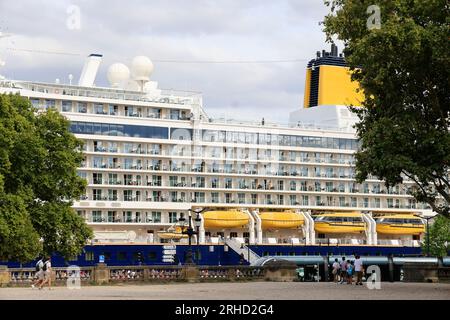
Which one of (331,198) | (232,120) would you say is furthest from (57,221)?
(331,198)

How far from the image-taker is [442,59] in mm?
39875

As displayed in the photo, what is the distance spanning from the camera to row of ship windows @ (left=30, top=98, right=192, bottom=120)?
312 feet

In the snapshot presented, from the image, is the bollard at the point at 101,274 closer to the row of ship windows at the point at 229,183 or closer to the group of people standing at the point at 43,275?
the group of people standing at the point at 43,275

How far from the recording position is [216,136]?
104375 millimetres

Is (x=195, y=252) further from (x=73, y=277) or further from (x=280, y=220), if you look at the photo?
(x=73, y=277)

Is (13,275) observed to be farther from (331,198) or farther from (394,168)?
(331,198)

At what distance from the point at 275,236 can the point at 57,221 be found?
5119 centimetres

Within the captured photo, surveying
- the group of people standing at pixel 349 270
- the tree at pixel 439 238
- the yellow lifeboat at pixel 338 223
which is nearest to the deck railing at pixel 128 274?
the group of people standing at pixel 349 270

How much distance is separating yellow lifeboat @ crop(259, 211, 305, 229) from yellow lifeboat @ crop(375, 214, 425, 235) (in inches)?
421

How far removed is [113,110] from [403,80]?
5984 cm

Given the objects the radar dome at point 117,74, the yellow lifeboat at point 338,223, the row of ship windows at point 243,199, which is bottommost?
the yellow lifeboat at point 338,223

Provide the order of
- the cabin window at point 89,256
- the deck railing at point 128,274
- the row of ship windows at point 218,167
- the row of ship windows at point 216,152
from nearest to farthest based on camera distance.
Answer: the deck railing at point 128,274 → the cabin window at point 89,256 → the row of ship windows at point 218,167 → the row of ship windows at point 216,152

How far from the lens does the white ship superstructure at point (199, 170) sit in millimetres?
97312

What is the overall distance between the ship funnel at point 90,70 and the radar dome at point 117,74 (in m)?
1.63
